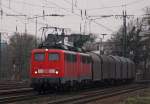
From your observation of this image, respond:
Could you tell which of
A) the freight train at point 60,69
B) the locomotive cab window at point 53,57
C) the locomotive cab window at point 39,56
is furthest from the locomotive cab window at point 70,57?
the locomotive cab window at point 39,56

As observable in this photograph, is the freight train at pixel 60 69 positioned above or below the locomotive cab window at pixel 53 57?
below

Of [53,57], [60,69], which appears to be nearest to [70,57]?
[53,57]

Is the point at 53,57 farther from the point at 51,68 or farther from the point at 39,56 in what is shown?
the point at 39,56

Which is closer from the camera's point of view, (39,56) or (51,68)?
(51,68)

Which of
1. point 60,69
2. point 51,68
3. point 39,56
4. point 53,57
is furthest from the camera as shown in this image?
point 39,56

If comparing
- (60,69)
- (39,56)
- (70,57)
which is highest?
(39,56)

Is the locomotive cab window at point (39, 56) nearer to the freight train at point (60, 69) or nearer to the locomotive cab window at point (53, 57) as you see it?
the freight train at point (60, 69)

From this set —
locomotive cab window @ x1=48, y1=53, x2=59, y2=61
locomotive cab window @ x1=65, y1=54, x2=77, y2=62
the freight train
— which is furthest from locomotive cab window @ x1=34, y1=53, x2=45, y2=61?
locomotive cab window @ x1=65, y1=54, x2=77, y2=62

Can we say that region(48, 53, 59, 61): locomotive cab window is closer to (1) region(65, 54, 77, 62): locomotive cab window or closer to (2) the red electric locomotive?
(2) the red electric locomotive

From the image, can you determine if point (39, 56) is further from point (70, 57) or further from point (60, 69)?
point (70, 57)

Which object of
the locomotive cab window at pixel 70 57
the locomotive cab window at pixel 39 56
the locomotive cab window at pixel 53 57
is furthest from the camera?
the locomotive cab window at pixel 70 57

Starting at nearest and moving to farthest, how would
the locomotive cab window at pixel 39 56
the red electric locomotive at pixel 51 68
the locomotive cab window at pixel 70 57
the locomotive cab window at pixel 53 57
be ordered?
1. the red electric locomotive at pixel 51 68
2. the locomotive cab window at pixel 53 57
3. the locomotive cab window at pixel 39 56
4. the locomotive cab window at pixel 70 57

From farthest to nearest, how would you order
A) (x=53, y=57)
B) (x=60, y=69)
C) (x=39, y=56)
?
(x=39, y=56) → (x=53, y=57) → (x=60, y=69)

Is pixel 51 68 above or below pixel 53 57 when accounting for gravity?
below
